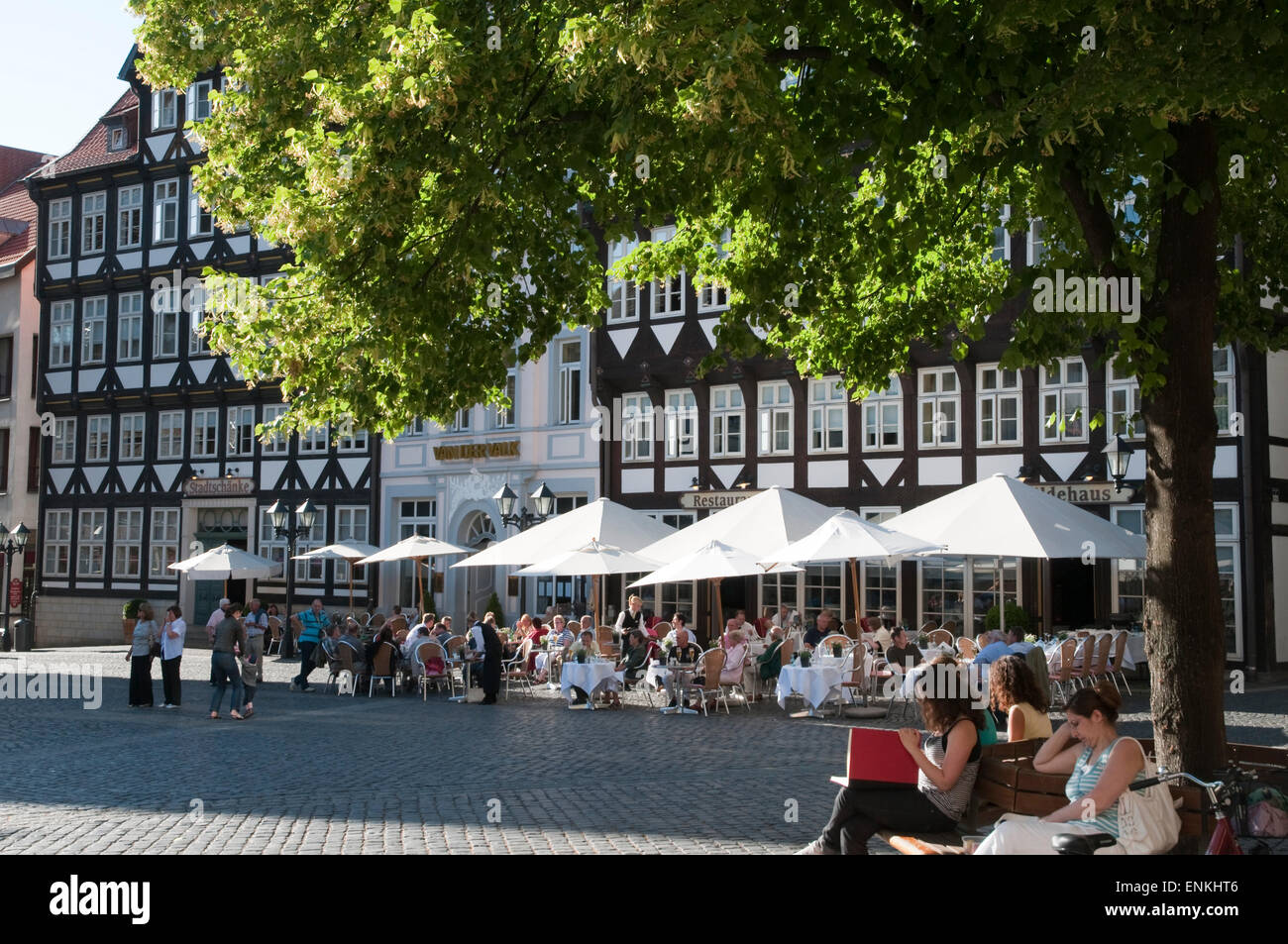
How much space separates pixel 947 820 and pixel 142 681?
585 inches

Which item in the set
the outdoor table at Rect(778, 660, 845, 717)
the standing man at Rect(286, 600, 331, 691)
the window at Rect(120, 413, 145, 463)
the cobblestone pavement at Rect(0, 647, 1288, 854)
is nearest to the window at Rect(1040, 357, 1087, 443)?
the cobblestone pavement at Rect(0, 647, 1288, 854)

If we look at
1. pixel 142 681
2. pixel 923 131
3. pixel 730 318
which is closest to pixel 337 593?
pixel 142 681

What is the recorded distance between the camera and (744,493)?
28.5 m

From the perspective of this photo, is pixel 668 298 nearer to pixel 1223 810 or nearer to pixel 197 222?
pixel 197 222

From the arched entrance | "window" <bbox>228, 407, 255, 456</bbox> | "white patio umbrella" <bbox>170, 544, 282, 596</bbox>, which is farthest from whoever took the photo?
"window" <bbox>228, 407, 255, 456</bbox>

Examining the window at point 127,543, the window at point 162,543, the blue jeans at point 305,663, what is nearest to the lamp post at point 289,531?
the blue jeans at point 305,663

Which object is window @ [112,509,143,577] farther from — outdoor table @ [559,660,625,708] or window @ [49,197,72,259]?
outdoor table @ [559,660,625,708]

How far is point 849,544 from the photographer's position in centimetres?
1777

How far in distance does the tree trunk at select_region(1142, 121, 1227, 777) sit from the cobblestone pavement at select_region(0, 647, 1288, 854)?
7.03ft

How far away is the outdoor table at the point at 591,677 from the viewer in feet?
62.1

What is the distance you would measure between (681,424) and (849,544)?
12.3 m

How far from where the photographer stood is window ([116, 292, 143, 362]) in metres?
40.1
